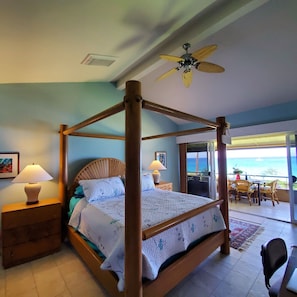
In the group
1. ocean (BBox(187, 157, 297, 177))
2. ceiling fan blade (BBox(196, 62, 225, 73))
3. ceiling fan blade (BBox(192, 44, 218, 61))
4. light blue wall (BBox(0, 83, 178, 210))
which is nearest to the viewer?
ceiling fan blade (BBox(192, 44, 218, 61))

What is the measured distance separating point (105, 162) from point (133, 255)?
99.0 inches

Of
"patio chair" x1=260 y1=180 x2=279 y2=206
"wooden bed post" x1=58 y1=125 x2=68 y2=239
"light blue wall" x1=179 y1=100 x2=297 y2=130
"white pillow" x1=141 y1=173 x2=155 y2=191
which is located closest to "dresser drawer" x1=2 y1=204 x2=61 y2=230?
"wooden bed post" x1=58 y1=125 x2=68 y2=239

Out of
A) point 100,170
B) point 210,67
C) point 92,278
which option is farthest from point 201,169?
point 92,278

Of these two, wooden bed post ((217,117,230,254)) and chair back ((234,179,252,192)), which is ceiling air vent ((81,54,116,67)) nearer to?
wooden bed post ((217,117,230,254))

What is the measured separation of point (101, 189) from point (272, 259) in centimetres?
227

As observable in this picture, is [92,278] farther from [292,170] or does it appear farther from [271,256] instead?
[292,170]

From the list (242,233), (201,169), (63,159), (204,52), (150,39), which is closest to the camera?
(204,52)

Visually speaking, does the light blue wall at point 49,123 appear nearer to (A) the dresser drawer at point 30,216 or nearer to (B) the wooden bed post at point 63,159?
(B) the wooden bed post at point 63,159

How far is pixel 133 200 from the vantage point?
1.35 m

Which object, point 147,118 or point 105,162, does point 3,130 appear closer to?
point 105,162

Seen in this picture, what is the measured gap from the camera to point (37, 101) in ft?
9.88

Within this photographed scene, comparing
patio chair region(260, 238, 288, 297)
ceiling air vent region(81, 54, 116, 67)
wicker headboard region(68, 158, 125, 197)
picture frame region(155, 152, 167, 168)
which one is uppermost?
ceiling air vent region(81, 54, 116, 67)

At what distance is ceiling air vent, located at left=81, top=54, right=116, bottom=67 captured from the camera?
7.90ft

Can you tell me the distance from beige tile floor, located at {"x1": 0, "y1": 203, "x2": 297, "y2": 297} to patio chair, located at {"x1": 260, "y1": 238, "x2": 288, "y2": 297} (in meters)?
0.74
